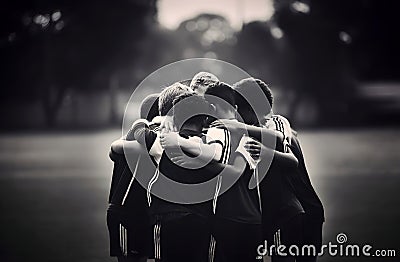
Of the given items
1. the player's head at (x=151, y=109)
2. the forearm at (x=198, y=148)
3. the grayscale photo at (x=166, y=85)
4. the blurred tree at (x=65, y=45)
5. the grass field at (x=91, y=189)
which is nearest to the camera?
the forearm at (x=198, y=148)

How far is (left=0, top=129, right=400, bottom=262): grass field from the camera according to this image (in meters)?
3.13

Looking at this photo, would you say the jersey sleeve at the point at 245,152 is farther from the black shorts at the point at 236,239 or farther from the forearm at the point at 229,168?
the black shorts at the point at 236,239

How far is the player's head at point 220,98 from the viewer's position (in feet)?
6.81

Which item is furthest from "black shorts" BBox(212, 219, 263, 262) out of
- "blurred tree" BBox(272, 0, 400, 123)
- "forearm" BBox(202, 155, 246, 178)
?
"blurred tree" BBox(272, 0, 400, 123)

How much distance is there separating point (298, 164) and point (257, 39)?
1714 millimetres

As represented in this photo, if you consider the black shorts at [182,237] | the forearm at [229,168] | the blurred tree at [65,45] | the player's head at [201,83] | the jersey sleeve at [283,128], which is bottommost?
the black shorts at [182,237]

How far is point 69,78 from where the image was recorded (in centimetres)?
391

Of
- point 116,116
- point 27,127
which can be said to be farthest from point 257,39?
point 27,127

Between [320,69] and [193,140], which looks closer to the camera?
[193,140]

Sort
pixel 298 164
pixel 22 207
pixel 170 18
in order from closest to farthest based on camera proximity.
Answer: pixel 298 164 → pixel 22 207 → pixel 170 18

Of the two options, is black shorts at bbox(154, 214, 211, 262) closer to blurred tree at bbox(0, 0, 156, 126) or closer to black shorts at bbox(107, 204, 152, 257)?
black shorts at bbox(107, 204, 152, 257)

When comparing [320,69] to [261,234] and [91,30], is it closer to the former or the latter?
[91,30]

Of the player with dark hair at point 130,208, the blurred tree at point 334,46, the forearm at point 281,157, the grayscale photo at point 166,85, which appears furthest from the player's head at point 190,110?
the blurred tree at point 334,46

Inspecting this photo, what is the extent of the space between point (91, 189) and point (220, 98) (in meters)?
1.69
